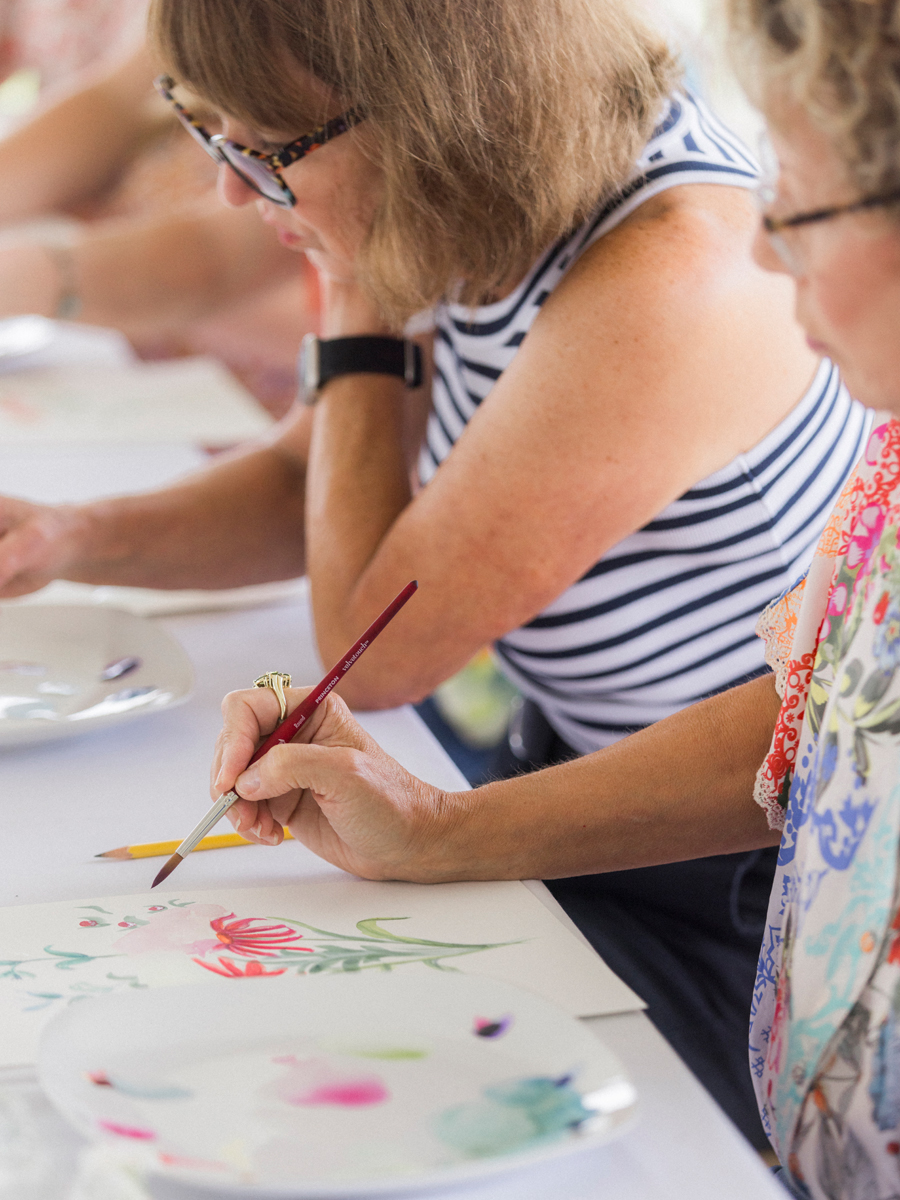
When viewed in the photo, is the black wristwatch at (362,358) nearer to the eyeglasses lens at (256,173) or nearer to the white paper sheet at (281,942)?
the eyeglasses lens at (256,173)

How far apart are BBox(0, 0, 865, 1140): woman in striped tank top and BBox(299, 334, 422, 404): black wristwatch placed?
10 centimetres

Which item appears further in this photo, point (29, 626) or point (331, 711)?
point (29, 626)

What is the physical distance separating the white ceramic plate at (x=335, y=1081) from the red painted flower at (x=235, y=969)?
16 mm

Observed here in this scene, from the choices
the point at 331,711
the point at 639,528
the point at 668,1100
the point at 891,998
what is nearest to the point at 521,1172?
the point at 668,1100

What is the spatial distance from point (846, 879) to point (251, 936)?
1.07ft

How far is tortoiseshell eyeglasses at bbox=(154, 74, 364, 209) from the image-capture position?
96 centimetres

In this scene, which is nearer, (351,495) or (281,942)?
(281,942)

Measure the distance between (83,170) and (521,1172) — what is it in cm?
230

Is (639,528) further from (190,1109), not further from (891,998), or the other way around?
(190,1109)

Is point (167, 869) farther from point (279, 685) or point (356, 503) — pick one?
point (356, 503)

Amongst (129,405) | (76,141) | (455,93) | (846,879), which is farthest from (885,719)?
(76,141)

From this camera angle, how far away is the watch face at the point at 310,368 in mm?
1224

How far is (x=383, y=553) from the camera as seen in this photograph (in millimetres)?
1027

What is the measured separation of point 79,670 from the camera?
40.9 inches
